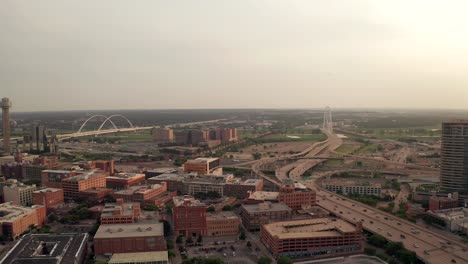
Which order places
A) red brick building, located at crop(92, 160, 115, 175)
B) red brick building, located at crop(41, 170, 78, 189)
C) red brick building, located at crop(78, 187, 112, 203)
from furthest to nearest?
1. red brick building, located at crop(92, 160, 115, 175)
2. red brick building, located at crop(41, 170, 78, 189)
3. red brick building, located at crop(78, 187, 112, 203)

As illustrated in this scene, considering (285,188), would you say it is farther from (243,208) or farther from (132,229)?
(132,229)

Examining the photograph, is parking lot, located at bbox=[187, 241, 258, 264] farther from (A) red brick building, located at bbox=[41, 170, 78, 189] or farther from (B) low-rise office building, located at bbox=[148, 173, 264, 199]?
(A) red brick building, located at bbox=[41, 170, 78, 189]

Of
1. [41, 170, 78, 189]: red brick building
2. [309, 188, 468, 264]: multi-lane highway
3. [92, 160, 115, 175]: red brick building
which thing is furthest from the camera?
[92, 160, 115, 175]: red brick building

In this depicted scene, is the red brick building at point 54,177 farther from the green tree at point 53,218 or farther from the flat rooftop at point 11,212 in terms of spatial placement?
the flat rooftop at point 11,212

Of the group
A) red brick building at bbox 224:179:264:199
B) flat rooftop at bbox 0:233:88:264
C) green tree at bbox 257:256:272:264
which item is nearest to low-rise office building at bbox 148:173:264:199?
red brick building at bbox 224:179:264:199

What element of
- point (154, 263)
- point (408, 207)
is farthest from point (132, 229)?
point (408, 207)

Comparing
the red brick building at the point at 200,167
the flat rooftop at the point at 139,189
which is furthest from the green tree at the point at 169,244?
the red brick building at the point at 200,167
